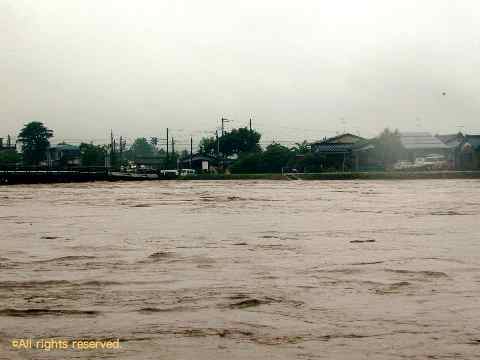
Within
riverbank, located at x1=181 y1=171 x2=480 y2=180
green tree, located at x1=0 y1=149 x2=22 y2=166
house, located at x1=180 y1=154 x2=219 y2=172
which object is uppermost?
green tree, located at x1=0 y1=149 x2=22 y2=166

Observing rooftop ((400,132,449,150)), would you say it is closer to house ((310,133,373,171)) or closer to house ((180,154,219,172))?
house ((310,133,373,171))

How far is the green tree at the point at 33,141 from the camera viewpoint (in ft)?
239

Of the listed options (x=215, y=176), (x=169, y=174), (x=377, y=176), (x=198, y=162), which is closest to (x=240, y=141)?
(x=198, y=162)

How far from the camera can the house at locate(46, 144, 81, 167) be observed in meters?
80.9

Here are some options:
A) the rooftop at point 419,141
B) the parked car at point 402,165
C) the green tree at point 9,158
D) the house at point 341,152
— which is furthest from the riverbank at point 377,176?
the green tree at point 9,158

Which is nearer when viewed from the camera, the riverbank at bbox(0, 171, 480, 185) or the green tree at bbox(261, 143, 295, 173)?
the riverbank at bbox(0, 171, 480, 185)

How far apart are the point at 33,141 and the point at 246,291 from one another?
7161 cm

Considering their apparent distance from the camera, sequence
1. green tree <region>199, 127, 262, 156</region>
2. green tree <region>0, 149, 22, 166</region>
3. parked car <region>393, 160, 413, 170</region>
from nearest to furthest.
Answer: parked car <region>393, 160, 413, 170</region>
green tree <region>199, 127, 262, 156</region>
green tree <region>0, 149, 22, 166</region>

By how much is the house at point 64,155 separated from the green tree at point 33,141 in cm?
611

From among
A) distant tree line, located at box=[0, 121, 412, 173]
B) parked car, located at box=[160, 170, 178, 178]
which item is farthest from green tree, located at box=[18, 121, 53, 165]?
parked car, located at box=[160, 170, 178, 178]

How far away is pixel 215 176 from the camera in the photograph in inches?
1991

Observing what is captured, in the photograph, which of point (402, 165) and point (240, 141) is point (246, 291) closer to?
point (402, 165)

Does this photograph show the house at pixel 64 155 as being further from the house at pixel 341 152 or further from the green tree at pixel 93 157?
the house at pixel 341 152

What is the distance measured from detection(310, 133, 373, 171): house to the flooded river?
43.6m
